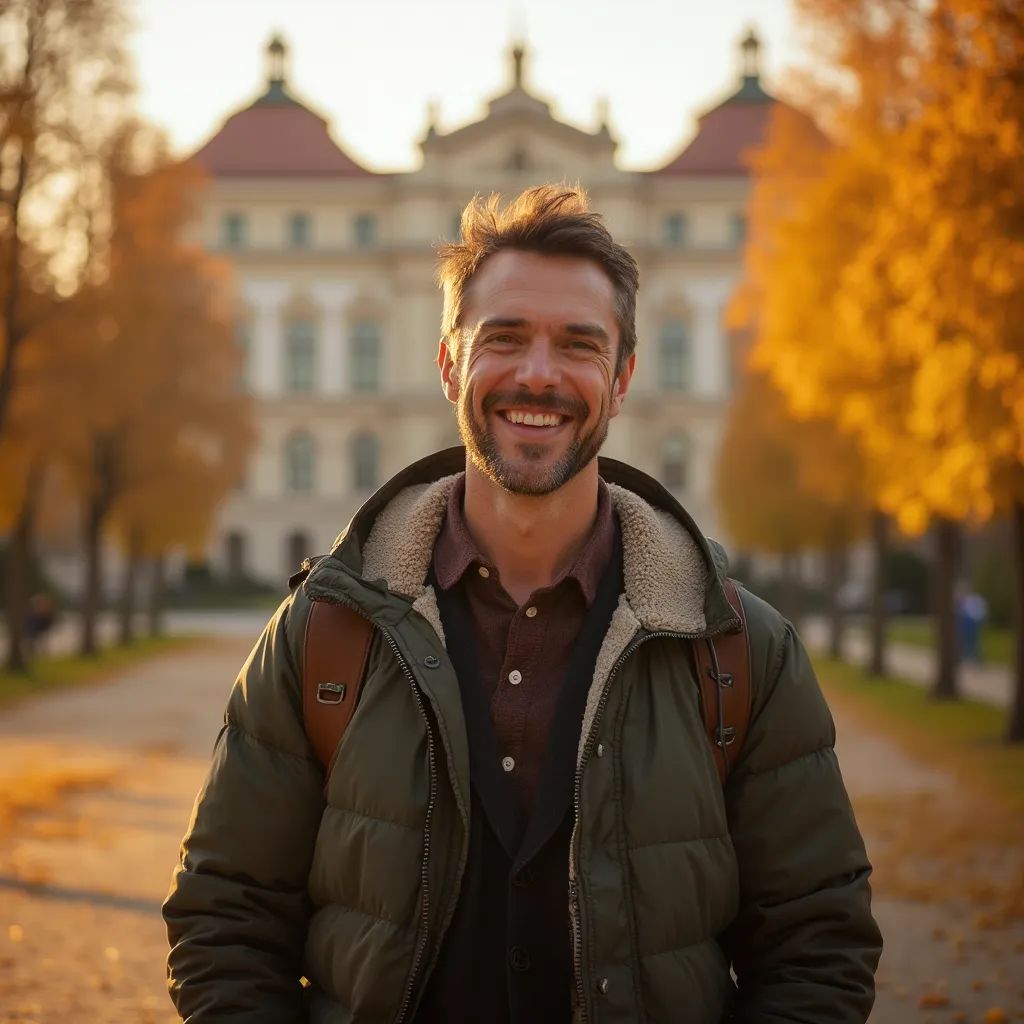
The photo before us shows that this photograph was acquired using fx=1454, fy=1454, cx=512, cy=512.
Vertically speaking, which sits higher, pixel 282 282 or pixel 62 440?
pixel 282 282

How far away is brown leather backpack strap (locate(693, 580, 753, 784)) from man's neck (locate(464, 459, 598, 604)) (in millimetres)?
326

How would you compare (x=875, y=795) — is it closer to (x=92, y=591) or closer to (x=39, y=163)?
(x=39, y=163)

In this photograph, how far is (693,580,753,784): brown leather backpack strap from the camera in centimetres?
264

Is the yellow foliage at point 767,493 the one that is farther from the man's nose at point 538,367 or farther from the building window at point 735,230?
the building window at point 735,230

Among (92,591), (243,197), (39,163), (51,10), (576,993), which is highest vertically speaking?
(243,197)

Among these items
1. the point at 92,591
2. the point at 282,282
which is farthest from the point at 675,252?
the point at 92,591

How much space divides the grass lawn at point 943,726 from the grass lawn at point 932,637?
2.62 m

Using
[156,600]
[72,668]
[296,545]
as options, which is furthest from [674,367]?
[72,668]

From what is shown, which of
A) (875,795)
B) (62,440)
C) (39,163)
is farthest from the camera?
(62,440)

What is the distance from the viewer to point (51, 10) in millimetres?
14367

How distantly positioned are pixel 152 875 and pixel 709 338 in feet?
179

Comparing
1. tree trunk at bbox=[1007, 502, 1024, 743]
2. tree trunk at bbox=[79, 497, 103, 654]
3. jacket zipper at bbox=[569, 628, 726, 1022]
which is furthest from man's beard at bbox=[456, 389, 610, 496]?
tree trunk at bbox=[79, 497, 103, 654]

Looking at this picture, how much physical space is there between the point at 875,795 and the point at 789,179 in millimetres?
7762

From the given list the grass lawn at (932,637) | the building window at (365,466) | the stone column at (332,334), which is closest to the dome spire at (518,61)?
the stone column at (332,334)
